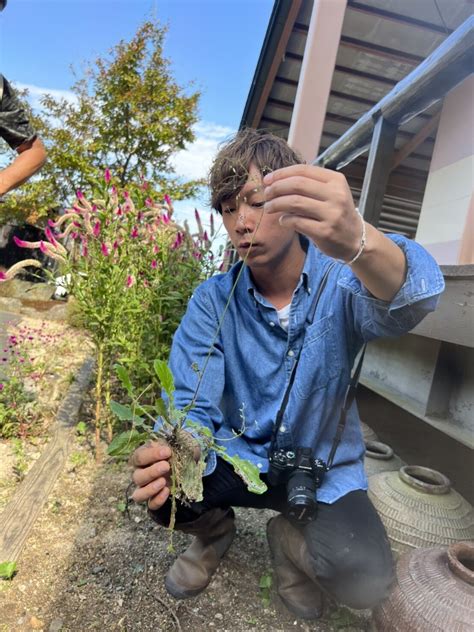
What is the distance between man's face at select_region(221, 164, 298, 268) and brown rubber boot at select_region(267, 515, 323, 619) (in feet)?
3.29

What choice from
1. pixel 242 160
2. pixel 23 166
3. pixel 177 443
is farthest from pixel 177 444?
pixel 23 166

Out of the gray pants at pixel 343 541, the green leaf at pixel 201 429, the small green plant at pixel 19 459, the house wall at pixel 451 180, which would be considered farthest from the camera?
the house wall at pixel 451 180

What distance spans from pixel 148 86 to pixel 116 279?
33.5 feet

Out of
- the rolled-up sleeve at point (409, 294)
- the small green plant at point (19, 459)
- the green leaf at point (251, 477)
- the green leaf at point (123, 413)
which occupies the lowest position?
the small green plant at point (19, 459)

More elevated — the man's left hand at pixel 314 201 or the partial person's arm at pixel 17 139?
the partial person's arm at pixel 17 139

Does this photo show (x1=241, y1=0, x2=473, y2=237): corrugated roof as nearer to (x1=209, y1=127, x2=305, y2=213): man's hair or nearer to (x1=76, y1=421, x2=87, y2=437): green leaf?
(x1=209, y1=127, x2=305, y2=213): man's hair

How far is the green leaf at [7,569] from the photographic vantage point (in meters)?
1.67

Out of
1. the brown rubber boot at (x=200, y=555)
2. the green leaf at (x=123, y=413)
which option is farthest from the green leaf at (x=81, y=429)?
the green leaf at (x=123, y=413)

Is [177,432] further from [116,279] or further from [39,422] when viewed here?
[39,422]

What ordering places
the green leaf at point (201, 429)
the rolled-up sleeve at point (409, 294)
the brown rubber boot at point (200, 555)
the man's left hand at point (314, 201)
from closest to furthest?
the man's left hand at point (314, 201)
the rolled-up sleeve at point (409, 294)
the green leaf at point (201, 429)
the brown rubber boot at point (200, 555)

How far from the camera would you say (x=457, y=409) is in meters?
2.28

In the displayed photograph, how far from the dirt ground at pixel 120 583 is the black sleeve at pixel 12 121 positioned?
5.87 ft

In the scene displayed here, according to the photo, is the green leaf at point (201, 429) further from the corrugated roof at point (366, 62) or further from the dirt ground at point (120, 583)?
the corrugated roof at point (366, 62)

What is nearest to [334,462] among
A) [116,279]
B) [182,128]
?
[116,279]
